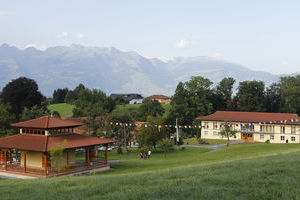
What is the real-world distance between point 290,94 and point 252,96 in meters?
10.2

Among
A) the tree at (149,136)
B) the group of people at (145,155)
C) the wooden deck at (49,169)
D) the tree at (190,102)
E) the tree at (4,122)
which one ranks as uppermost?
the tree at (190,102)

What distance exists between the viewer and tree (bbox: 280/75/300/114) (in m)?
88.7

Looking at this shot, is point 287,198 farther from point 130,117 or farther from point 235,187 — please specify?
point 130,117

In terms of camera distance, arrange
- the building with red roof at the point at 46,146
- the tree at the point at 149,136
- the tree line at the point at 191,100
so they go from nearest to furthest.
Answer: the building with red roof at the point at 46,146, the tree at the point at 149,136, the tree line at the point at 191,100

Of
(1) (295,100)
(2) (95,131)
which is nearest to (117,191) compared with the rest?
(2) (95,131)

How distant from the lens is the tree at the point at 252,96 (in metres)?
88.8

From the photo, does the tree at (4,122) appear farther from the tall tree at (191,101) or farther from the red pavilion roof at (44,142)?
the tall tree at (191,101)

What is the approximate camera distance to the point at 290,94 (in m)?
89.6

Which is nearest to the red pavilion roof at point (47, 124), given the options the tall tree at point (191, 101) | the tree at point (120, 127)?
the tree at point (120, 127)

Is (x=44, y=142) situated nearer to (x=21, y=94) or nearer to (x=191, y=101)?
(x=21, y=94)

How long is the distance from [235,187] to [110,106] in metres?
97.6

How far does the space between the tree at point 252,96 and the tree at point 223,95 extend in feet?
27.2

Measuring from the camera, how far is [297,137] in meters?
69.0

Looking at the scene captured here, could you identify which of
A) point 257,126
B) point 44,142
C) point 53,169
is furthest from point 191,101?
point 53,169
